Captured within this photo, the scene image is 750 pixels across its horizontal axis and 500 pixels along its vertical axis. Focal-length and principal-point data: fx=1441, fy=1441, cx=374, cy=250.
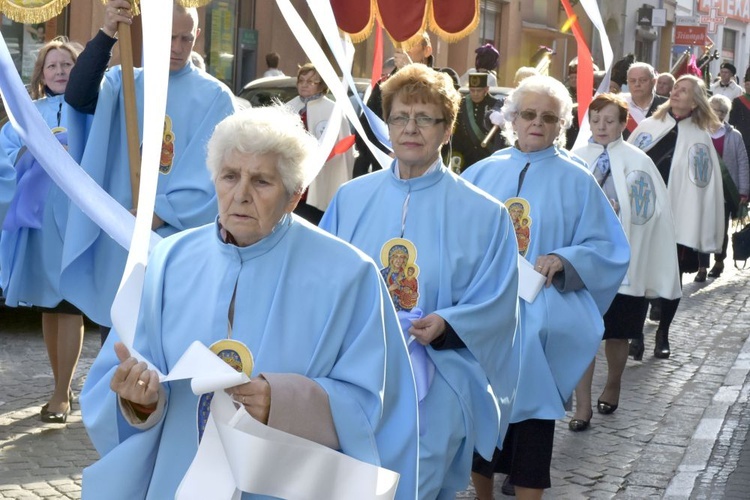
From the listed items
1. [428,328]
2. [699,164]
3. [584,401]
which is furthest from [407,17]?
[699,164]

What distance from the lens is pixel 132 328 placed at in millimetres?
3688

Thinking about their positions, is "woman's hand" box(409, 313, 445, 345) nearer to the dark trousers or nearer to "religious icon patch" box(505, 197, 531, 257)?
"religious icon patch" box(505, 197, 531, 257)

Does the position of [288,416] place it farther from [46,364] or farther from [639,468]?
[46,364]

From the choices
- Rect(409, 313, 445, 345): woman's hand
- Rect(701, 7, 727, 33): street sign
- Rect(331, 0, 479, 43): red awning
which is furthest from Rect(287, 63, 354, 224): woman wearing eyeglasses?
Rect(701, 7, 727, 33): street sign

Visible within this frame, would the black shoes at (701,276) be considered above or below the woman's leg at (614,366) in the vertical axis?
below

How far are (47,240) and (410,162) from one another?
2984 mm

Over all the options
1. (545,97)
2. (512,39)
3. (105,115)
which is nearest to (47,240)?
(105,115)

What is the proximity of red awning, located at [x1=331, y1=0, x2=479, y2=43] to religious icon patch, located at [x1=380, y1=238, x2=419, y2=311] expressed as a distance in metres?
3.59

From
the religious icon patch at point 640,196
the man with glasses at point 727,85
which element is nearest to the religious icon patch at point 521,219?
the religious icon patch at point 640,196

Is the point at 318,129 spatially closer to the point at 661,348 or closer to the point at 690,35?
the point at 661,348

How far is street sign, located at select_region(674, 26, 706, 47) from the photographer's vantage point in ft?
138

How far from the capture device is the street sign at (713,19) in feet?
162

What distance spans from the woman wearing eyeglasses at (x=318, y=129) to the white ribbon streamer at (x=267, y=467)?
759 cm

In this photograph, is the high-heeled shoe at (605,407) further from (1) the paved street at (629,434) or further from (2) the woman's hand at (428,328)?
(2) the woman's hand at (428,328)
